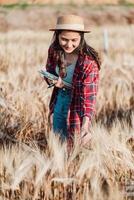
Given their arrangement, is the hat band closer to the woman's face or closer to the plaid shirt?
the woman's face

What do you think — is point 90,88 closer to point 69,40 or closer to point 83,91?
point 83,91

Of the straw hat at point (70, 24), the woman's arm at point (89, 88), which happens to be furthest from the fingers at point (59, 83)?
the straw hat at point (70, 24)

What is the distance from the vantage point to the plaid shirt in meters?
3.31

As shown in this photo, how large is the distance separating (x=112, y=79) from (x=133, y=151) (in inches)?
110

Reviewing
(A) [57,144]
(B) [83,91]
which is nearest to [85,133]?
(B) [83,91]

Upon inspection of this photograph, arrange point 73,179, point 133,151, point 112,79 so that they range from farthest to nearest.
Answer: point 112,79, point 133,151, point 73,179

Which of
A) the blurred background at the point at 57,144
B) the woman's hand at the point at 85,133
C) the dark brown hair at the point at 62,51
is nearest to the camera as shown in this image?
the blurred background at the point at 57,144

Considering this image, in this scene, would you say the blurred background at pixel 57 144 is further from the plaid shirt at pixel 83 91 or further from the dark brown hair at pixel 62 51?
the dark brown hair at pixel 62 51

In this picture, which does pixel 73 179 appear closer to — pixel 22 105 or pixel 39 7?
pixel 22 105

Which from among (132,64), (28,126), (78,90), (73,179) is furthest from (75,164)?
(132,64)

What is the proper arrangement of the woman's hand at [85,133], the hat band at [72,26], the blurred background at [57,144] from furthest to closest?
the hat band at [72,26] < the woman's hand at [85,133] < the blurred background at [57,144]

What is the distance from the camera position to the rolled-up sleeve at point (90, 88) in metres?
3.30

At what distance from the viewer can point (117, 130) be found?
3109mm

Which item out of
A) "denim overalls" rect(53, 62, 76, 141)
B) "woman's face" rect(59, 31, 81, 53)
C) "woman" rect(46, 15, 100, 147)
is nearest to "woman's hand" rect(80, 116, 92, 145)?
"woman" rect(46, 15, 100, 147)
